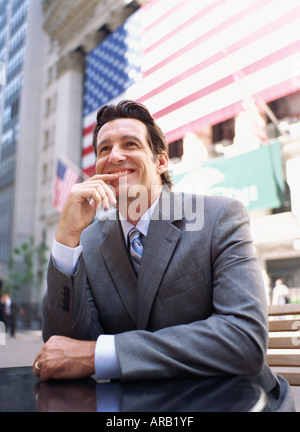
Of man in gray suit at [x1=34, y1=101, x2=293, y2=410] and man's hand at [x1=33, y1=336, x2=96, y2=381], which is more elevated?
man in gray suit at [x1=34, y1=101, x2=293, y2=410]

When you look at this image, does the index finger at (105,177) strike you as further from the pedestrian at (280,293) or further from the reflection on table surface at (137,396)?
the pedestrian at (280,293)

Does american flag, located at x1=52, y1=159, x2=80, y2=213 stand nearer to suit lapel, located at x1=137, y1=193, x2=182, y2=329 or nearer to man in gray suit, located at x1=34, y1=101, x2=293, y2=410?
man in gray suit, located at x1=34, y1=101, x2=293, y2=410

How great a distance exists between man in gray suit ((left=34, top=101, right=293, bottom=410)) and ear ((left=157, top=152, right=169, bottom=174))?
0.02 meters

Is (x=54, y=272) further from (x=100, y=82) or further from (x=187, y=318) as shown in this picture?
(x=100, y=82)

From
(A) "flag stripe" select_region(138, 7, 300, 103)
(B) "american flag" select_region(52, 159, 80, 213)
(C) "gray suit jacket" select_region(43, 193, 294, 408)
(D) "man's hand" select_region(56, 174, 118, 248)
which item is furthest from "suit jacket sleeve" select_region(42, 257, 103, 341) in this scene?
(B) "american flag" select_region(52, 159, 80, 213)

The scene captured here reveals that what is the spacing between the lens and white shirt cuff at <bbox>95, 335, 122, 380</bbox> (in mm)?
1261

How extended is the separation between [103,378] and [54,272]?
47 cm

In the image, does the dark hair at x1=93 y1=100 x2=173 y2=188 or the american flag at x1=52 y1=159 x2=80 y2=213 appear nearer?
the dark hair at x1=93 y1=100 x2=173 y2=188

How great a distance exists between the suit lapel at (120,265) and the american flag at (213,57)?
709 centimetres

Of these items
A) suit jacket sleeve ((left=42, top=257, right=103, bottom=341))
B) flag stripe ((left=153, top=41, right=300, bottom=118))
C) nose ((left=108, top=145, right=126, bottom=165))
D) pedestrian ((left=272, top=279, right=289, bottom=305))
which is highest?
flag stripe ((left=153, top=41, right=300, bottom=118))

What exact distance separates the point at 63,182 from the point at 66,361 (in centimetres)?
1375

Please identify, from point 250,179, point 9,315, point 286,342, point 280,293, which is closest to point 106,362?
point 286,342

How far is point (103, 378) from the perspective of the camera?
1272 millimetres
